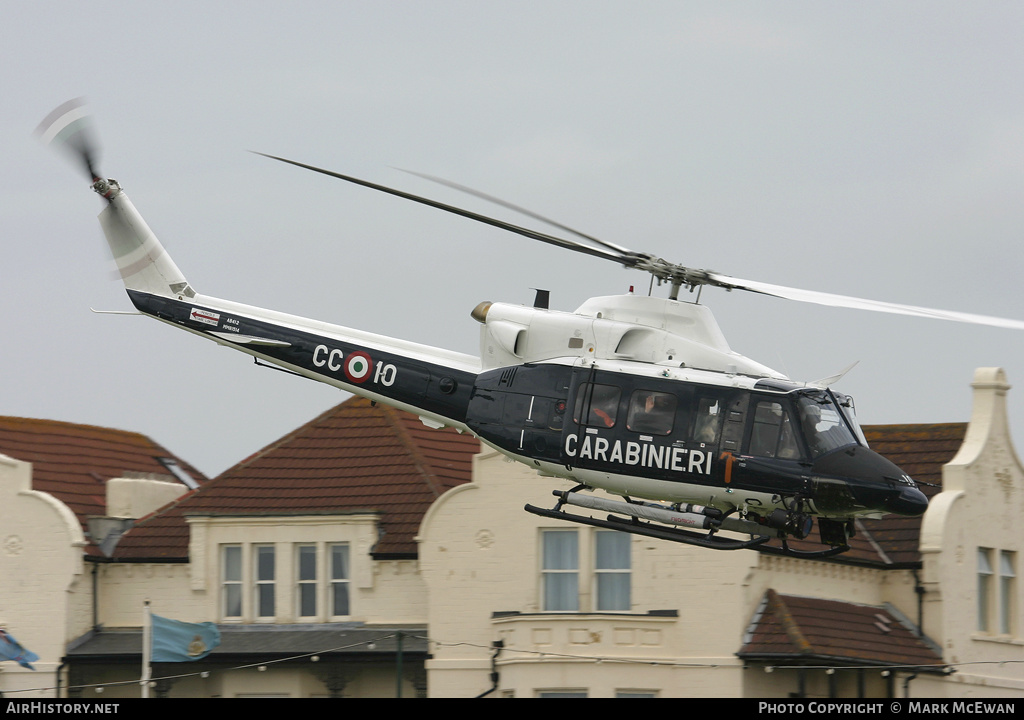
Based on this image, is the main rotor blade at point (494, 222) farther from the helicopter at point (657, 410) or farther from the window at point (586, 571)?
the window at point (586, 571)

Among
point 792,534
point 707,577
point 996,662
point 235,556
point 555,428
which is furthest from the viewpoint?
point 235,556

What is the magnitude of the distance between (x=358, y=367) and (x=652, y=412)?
599 cm

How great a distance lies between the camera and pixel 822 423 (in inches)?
883

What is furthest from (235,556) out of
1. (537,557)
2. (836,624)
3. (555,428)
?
(555,428)

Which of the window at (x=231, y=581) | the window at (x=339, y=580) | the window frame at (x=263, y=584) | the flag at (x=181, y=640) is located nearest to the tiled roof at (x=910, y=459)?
the window at (x=339, y=580)

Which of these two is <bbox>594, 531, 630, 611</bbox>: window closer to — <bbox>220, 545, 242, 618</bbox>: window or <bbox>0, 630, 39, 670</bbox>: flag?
<bbox>220, 545, 242, 618</bbox>: window

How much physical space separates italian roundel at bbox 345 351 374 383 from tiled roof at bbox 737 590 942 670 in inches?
480

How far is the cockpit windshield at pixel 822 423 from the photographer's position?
22234 millimetres

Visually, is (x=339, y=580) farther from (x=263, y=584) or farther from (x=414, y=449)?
(x=414, y=449)

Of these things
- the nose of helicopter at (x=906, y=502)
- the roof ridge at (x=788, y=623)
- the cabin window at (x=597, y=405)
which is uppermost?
the cabin window at (x=597, y=405)

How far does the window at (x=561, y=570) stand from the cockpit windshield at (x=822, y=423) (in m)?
14.4

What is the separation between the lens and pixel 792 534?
878 inches

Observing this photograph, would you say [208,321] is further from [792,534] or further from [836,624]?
[836,624]
